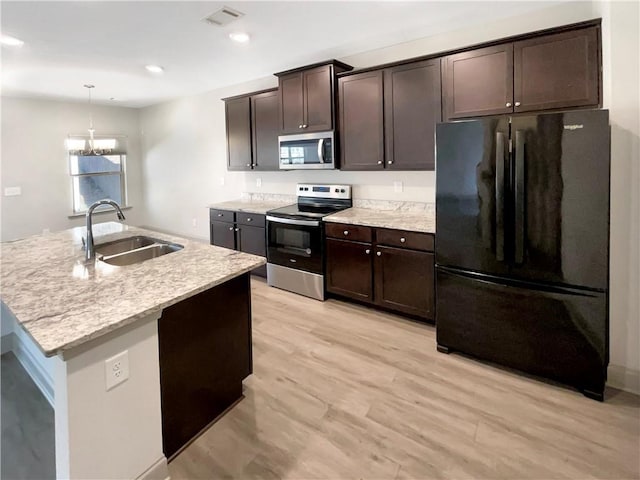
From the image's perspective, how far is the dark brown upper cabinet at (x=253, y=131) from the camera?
4.43 metres

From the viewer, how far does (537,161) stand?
86.7 inches

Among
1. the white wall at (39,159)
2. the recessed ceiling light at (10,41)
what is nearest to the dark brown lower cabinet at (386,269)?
the recessed ceiling light at (10,41)

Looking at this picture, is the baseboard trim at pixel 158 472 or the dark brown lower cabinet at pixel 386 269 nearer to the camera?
the baseboard trim at pixel 158 472

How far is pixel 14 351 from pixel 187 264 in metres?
1.68

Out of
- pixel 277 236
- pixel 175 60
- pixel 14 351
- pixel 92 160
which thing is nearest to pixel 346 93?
pixel 277 236

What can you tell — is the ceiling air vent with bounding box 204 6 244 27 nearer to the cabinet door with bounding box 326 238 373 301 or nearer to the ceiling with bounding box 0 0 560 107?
the ceiling with bounding box 0 0 560 107

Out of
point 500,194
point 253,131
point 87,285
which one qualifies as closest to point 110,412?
point 87,285

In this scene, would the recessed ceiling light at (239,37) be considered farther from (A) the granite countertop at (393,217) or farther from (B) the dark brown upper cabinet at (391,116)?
(A) the granite countertop at (393,217)

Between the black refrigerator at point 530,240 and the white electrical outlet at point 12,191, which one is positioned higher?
the white electrical outlet at point 12,191

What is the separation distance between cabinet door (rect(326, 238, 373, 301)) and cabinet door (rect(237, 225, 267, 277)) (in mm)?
1036

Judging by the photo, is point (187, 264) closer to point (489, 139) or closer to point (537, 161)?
point (489, 139)

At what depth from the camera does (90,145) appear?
252 inches

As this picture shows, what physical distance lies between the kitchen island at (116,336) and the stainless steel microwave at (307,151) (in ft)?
6.53

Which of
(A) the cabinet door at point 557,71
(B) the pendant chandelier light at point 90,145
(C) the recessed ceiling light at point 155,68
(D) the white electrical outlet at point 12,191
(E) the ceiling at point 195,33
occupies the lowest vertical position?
(D) the white electrical outlet at point 12,191
